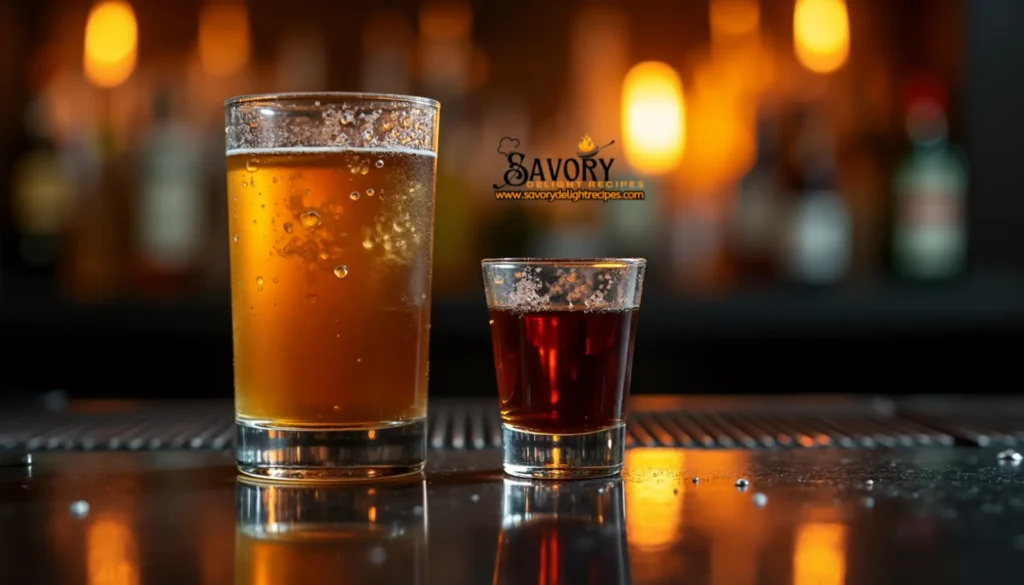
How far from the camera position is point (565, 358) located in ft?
2.62

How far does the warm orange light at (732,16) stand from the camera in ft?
8.66

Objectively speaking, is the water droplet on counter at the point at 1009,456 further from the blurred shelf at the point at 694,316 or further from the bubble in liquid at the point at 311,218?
the blurred shelf at the point at 694,316

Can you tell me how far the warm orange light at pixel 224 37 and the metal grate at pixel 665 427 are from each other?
1409 millimetres

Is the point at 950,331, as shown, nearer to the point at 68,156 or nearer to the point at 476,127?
the point at 476,127

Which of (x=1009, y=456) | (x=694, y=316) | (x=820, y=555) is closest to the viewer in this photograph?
(x=820, y=555)

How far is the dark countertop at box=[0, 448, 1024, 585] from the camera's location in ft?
1.81

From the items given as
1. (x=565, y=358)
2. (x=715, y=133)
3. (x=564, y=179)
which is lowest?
(x=565, y=358)

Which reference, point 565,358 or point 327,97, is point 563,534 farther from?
point 327,97

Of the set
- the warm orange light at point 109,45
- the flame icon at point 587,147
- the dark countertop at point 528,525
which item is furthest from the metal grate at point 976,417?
the warm orange light at point 109,45

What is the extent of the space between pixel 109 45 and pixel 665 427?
1.92 meters

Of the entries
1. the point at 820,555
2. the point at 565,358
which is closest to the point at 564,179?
the point at 565,358

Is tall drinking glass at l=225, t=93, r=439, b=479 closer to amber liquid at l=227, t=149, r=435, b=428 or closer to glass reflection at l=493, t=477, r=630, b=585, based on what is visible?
amber liquid at l=227, t=149, r=435, b=428

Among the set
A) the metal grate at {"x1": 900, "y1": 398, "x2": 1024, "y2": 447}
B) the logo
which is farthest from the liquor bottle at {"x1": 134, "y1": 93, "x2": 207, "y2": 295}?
the logo

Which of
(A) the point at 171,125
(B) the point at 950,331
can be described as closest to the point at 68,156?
(A) the point at 171,125
